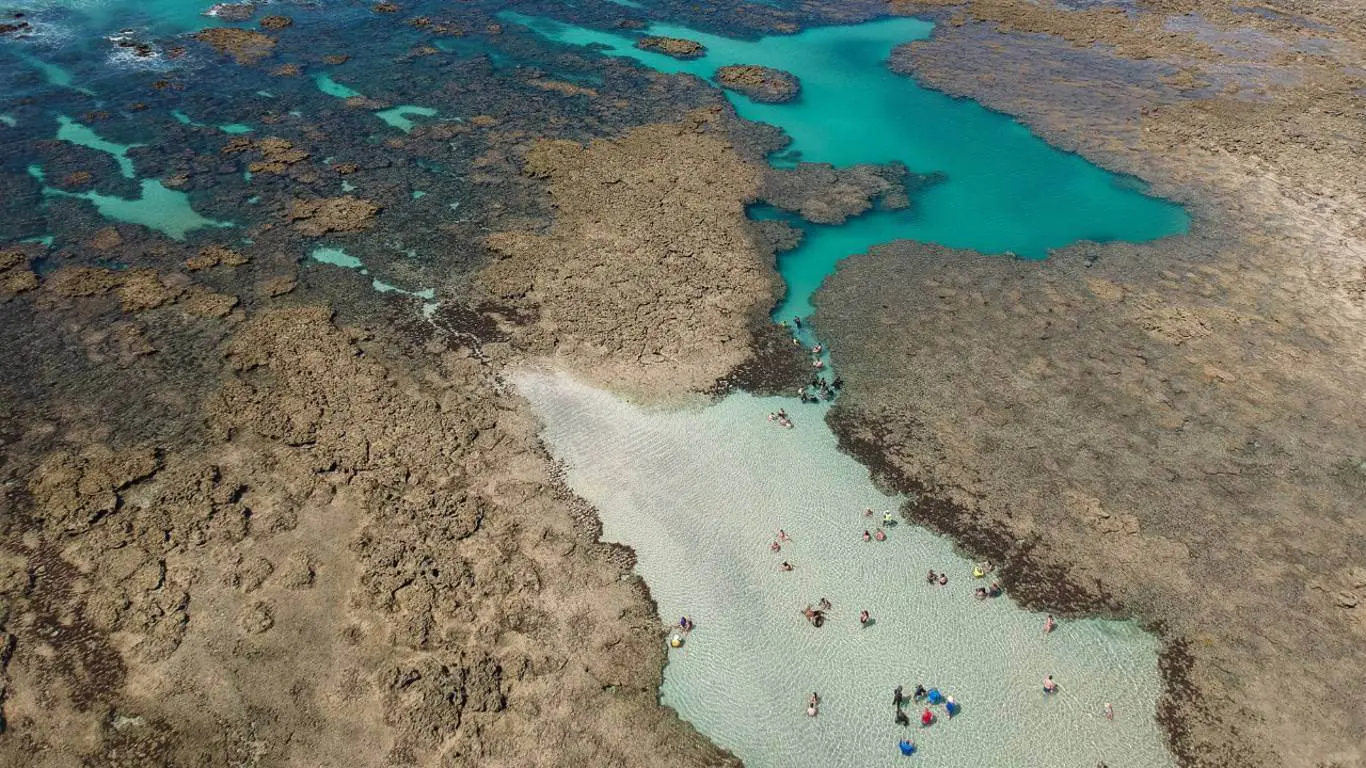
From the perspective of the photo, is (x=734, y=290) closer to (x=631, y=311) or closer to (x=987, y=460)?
(x=631, y=311)

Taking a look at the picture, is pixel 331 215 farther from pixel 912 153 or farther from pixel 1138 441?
pixel 1138 441

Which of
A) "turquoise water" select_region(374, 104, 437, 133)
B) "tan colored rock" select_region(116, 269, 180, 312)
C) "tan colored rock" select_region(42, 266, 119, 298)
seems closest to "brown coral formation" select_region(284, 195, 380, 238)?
"tan colored rock" select_region(116, 269, 180, 312)

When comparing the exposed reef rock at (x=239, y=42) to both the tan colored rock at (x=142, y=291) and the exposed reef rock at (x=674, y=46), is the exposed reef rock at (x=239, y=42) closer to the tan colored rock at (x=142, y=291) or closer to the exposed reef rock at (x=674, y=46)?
the tan colored rock at (x=142, y=291)

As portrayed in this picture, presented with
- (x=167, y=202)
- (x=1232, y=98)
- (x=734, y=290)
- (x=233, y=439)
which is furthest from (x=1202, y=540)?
(x=167, y=202)

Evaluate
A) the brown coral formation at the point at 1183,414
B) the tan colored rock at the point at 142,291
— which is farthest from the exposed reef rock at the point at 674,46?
the tan colored rock at the point at 142,291

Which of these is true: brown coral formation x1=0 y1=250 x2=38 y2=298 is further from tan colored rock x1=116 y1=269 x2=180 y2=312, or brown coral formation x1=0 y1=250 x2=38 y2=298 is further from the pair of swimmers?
the pair of swimmers
